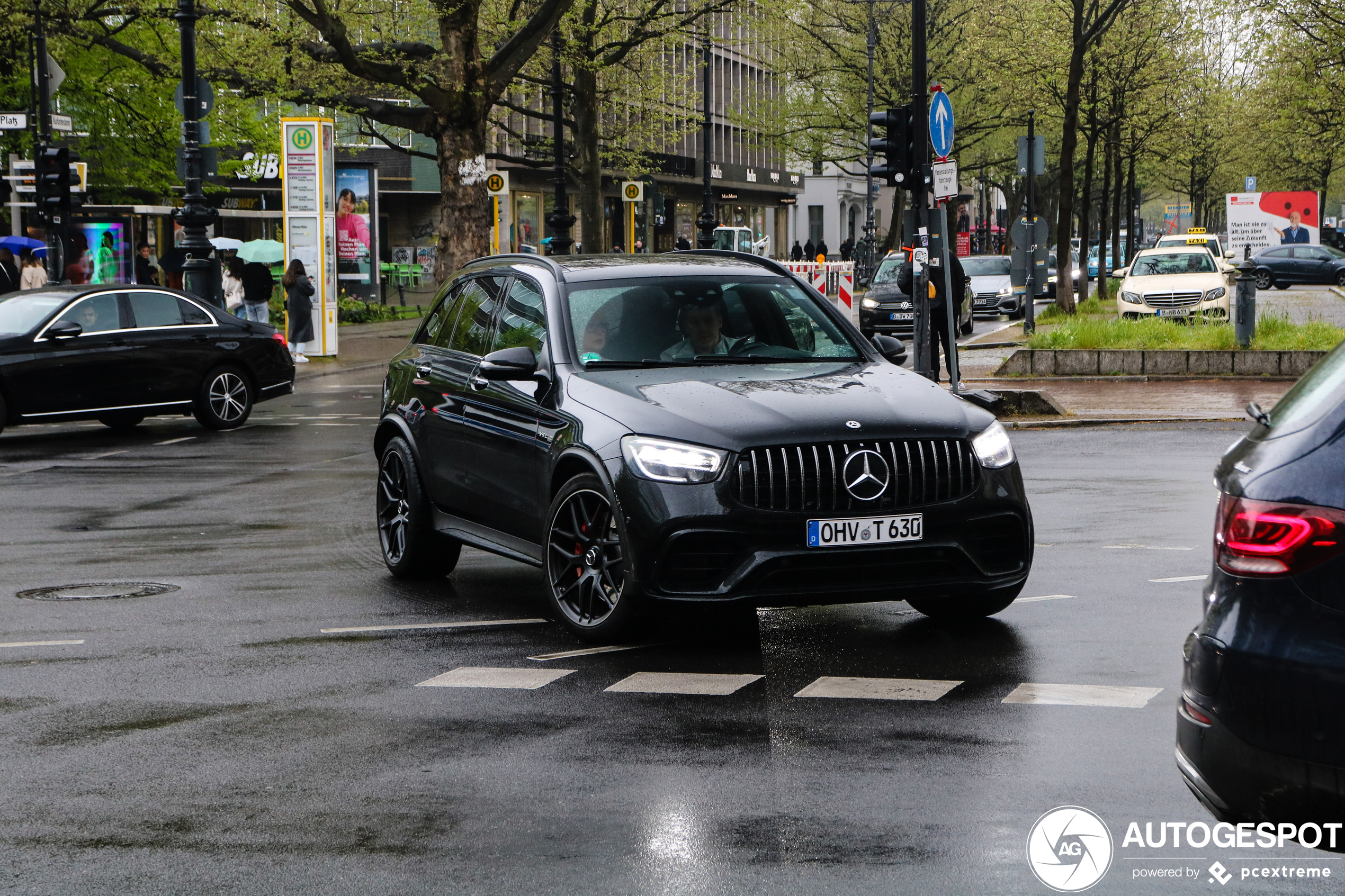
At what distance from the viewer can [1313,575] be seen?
3666 millimetres

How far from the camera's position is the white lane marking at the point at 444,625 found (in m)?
8.05

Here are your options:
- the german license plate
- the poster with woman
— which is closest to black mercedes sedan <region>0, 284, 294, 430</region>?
the german license plate

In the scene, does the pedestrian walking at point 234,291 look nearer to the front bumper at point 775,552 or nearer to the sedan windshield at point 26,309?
the sedan windshield at point 26,309

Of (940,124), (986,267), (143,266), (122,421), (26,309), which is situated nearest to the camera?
(26,309)

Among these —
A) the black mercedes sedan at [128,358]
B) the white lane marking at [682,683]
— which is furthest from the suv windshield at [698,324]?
the black mercedes sedan at [128,358]

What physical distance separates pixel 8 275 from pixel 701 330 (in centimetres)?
2175

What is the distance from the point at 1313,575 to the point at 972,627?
163 inches

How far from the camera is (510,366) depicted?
789 cm

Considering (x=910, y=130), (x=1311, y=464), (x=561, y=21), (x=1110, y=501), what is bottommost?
(x=1110, y=501)

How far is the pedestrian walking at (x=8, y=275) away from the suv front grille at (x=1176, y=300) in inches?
756

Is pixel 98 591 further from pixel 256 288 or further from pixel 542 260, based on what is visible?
pixel 256 288

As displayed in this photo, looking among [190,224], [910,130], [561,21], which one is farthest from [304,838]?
[561,21]

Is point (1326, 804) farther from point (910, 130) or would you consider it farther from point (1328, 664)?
point (910, 130)
